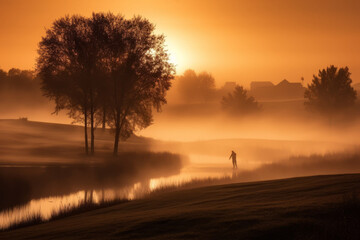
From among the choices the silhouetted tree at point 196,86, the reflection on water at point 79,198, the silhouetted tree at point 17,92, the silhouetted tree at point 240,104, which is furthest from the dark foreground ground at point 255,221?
the silhouetted tree at point 196,86

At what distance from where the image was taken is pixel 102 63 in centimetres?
4622

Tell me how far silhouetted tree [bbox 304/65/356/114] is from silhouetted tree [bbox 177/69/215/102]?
89402 millimetres

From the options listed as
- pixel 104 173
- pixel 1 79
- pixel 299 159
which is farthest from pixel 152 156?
pixel 1 79

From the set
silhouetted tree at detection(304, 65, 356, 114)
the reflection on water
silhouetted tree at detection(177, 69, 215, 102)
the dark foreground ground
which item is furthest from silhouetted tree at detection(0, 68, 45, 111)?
the dark foreground ground

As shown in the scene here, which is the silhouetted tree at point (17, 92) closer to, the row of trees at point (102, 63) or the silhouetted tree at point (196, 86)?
the silhouetted tree at point (196, 86)

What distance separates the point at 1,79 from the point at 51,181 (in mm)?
99379

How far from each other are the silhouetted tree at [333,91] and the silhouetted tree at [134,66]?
49779 mm

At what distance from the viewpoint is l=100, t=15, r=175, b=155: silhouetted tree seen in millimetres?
45594

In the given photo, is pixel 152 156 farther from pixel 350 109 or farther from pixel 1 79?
pixel 1 79

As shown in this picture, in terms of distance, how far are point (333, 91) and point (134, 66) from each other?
5488 cm

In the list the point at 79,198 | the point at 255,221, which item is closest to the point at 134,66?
the point at 79,198

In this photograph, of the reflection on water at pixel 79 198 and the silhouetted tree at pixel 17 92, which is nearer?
the reflection on water at pixel 79 198

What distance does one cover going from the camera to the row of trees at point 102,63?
147 ft

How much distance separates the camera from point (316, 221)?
1205 centimetres
